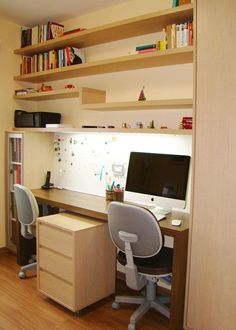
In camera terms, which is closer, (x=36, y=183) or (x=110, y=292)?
(x=110, y=292)

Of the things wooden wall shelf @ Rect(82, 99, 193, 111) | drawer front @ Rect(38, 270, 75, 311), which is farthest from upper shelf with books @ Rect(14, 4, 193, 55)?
drawer front @ Rect(38, 270, 75, 311)

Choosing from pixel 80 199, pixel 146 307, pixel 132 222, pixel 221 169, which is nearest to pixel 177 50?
pixel 221 169

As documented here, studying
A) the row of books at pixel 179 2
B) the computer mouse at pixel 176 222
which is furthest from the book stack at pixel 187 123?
the row of books at pixel 179 2

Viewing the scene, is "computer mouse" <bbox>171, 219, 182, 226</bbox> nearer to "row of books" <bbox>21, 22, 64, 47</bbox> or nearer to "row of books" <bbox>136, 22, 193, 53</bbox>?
"row of books" <bbox>136, 22, 193, 53</bbox>

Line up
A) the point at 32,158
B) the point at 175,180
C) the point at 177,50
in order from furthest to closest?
1. the point at 32,158
2. the point at 175,180
3. the point at 177,50

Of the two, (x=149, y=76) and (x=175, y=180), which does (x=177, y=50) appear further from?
(x=175, y=180)

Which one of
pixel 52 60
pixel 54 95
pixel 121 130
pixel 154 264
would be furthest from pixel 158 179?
pixel 52 60

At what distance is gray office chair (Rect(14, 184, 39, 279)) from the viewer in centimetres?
294

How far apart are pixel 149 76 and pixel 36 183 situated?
5.71ft

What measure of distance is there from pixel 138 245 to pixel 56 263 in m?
0.79

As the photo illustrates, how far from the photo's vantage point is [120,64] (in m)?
2.83

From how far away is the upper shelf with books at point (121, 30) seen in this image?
240 cm

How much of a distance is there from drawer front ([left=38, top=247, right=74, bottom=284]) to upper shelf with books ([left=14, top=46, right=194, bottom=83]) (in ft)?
5.52

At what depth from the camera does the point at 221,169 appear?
2.06 metres
